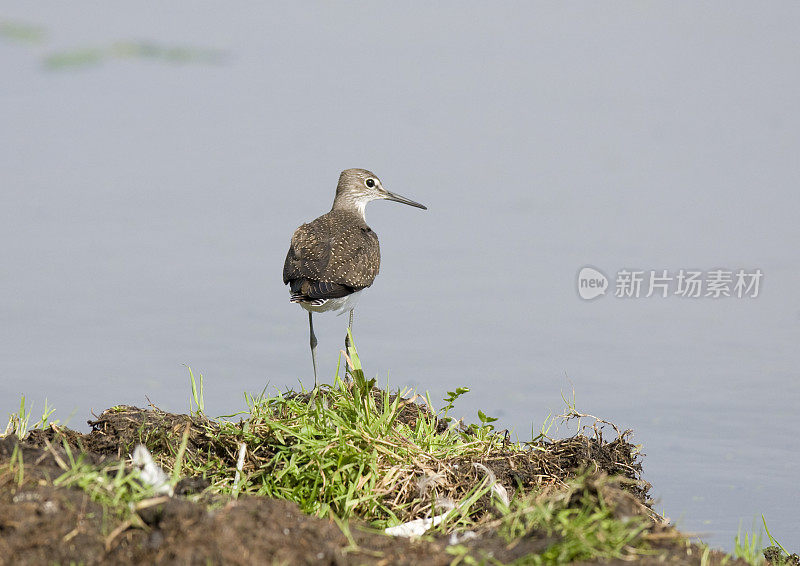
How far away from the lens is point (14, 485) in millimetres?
4652

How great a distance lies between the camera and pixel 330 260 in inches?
351

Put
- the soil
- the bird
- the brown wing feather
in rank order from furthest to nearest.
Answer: the brown wing feather < the bird < the soil

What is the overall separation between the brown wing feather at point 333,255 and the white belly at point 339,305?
0.53ft

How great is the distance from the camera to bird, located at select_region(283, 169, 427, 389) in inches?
343

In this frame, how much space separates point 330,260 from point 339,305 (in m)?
0.46

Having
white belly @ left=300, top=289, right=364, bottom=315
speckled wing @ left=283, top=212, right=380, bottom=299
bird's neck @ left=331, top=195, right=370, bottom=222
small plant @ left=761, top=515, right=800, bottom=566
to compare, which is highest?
bird's neck @ left=331, top=195, right=370, bottom=222

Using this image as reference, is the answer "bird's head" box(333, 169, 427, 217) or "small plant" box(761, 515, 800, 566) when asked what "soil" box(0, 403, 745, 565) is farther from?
"bird's head" box(333, 169, 427, 217)

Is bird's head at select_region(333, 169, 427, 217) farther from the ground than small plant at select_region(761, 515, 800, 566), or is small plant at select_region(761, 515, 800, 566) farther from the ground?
bird's head at select_region(333, 169, 427, 217)

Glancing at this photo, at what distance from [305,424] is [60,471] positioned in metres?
1.81

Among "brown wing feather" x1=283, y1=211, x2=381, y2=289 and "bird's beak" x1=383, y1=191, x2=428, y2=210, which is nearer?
"brown wing feather" x1=283, y1=211, x2=381, y2=289

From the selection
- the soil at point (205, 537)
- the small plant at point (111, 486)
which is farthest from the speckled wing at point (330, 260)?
the small plant at point (111, 486)

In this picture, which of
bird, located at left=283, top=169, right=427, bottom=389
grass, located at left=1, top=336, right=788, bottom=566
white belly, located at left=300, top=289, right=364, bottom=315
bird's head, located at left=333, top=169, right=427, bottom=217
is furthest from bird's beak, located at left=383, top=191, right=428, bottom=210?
grass, located at left=1, top=336, right=788, bottom=566

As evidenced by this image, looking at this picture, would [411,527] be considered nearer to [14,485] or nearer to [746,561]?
[746,561]

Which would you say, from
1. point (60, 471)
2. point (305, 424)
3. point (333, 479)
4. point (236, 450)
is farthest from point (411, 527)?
point (60, 471)
